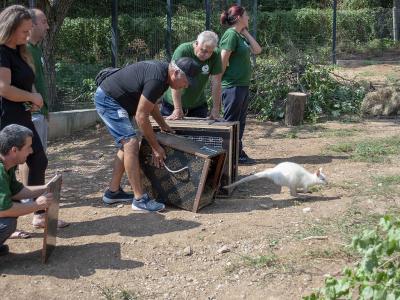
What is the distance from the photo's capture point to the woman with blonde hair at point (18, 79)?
4.23 meters

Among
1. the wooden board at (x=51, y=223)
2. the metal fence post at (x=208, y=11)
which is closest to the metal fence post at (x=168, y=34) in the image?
the metal fence post at (x=208, y=11)

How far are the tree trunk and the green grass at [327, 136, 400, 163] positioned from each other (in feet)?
14.6

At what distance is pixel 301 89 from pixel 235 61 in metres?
4.30

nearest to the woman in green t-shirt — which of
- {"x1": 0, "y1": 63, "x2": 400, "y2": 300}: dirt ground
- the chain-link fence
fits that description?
{"x1": 0, "y1": 63, "x2": 400, "y2": 300}: dirt ground

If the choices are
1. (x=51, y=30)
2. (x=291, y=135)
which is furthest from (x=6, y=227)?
(x=51, y=30)

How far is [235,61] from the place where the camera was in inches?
256

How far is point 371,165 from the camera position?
6.67 metres

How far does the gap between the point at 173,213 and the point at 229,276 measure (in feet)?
4.22

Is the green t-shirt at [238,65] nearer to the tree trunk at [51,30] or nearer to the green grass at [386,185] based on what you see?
the green grass at [386,185]

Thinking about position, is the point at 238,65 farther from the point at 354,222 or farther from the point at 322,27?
the point at 322,27

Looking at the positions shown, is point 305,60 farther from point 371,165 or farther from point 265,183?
point 265,183

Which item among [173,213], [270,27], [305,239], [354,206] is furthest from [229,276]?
[270,27]

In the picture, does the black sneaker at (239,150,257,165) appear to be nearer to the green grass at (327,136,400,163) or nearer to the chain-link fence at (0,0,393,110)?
the green grass at (327,136,400,163)

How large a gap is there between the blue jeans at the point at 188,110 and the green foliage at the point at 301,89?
4131 millimetres
